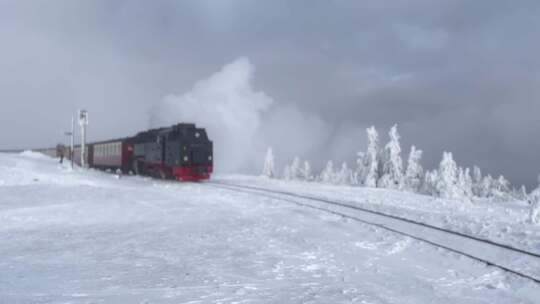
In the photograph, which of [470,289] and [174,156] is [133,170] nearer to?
[174,156]

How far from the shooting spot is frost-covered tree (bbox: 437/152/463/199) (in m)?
46.4

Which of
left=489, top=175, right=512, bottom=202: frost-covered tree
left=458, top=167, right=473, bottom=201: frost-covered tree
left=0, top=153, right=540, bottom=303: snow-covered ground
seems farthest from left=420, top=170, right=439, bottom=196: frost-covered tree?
left=0, top=153, right=540, bottom=303: snow-covered ground

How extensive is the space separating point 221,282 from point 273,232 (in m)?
4.97

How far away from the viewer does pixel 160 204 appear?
18.4m

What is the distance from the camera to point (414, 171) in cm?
5000

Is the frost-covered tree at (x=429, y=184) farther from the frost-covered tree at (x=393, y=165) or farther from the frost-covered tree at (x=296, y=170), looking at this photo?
the frost-covered tree at (x=296, y=170)

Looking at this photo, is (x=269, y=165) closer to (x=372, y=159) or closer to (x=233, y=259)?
(x=372, y=159)

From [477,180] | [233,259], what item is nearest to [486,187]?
[477,180]

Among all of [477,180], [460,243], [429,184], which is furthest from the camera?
[477,180]

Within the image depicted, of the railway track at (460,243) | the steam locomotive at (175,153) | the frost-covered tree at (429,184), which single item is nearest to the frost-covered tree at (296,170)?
the frost-covered tree at (429,184)

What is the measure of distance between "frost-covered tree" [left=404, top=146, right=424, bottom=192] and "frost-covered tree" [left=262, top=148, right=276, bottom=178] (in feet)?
79.6

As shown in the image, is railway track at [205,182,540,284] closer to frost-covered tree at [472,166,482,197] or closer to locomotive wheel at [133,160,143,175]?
locomotive wheel at [133,160,143,175]

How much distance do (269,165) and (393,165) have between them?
1013 inches

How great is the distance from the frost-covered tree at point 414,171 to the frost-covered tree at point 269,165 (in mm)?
24264
